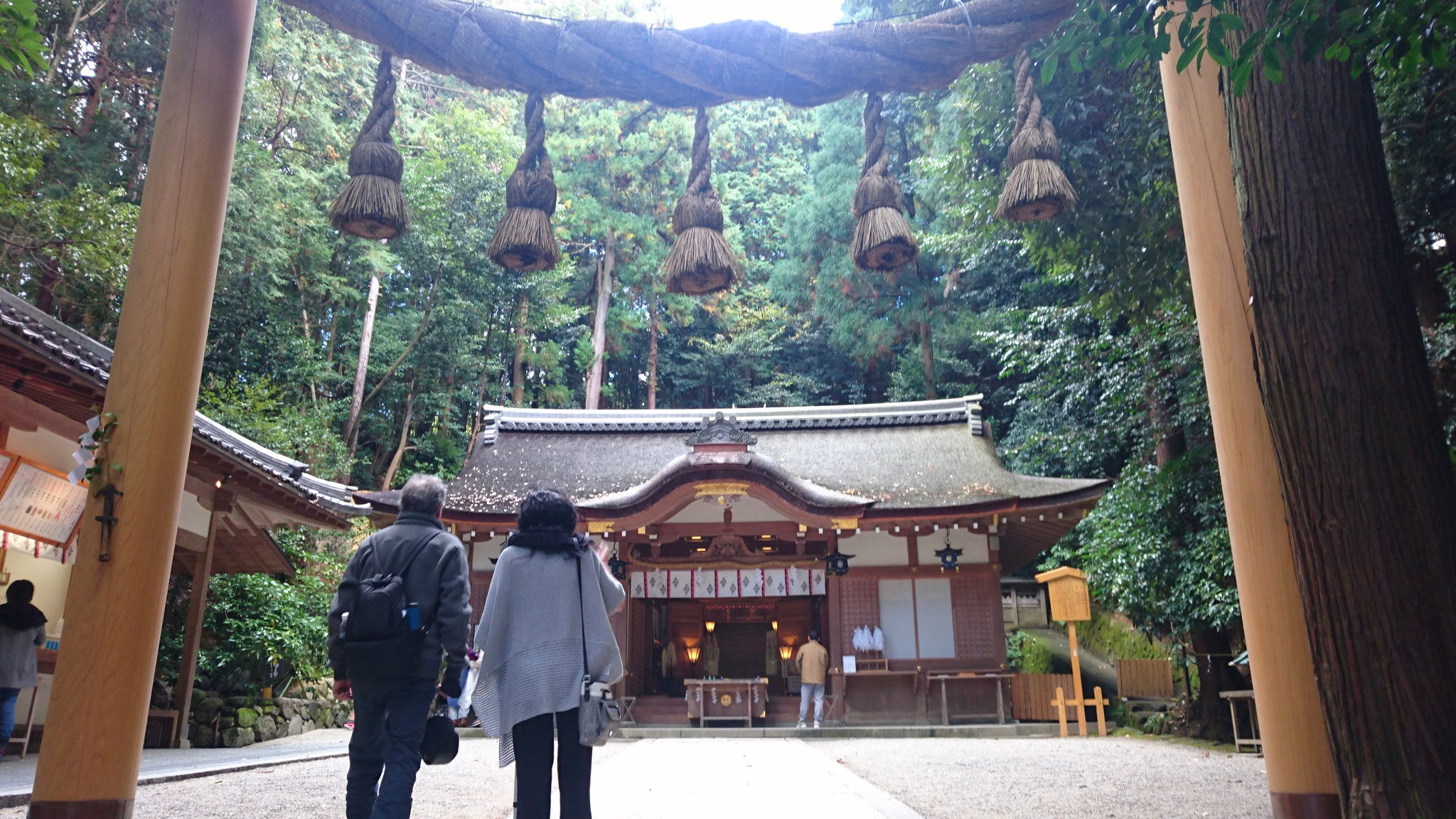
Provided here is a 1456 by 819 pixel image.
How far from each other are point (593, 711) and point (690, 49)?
2.35 metres

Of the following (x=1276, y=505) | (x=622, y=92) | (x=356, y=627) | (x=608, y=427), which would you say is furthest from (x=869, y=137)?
(x=608, y=427)

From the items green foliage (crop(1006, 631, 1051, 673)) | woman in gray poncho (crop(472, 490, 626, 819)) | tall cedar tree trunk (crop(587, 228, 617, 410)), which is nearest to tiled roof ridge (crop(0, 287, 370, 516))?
woman in gray poncho (crop(472, 490, 626, 819))

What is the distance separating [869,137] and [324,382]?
2036cm

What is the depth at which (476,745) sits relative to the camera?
9.52m

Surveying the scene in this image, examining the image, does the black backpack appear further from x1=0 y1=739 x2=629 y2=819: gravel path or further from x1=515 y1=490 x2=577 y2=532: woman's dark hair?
x1=0 y1=739 x2=629 y2=819: gravel path

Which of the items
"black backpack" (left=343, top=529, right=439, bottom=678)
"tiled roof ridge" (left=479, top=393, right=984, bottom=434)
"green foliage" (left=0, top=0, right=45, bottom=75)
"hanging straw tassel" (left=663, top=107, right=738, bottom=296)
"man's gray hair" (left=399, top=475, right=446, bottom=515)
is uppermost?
"tiled roof ridge" (left=479, top=393, right=984, bottom=434)

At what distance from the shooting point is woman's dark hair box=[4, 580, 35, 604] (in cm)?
485

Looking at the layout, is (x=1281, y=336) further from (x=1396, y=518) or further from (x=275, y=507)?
(x=275, y=507)

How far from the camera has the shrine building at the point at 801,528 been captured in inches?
450

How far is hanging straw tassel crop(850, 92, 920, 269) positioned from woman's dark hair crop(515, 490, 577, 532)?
5.29 ft

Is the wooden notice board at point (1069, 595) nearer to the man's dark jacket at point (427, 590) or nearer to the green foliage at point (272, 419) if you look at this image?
the man's dark jacket at point (427, 590)

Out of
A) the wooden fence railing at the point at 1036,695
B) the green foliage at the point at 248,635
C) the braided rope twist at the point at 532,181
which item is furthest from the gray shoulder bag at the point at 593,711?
the wooden fence railing at the point at 1036,695

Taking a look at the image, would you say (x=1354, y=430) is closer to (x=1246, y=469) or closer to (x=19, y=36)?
(x=1246, y=469)

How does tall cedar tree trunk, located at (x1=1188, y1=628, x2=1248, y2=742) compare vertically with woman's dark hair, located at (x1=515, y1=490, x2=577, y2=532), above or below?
below
